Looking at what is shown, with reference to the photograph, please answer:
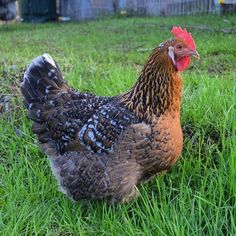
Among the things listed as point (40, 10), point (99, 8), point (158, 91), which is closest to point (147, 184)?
point (158, 91)

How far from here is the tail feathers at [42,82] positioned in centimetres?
337

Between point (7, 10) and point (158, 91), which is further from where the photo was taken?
point (7, 10)

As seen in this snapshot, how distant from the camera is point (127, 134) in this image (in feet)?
9.18

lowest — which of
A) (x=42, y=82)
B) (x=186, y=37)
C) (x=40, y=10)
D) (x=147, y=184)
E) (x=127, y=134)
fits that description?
(x=147, y=184)

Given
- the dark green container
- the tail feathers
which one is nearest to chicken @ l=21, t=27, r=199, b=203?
the tail feathers

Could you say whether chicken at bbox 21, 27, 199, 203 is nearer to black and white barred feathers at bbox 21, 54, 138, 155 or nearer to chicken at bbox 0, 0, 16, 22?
black and white barred feathers at bbox 21, 54, 138, 155

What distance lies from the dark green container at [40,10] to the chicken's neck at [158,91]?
1408cm

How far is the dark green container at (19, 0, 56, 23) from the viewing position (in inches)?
645

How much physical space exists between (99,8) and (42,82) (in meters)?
12.9

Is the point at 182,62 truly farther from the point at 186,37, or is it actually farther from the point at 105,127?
the point at 105,127

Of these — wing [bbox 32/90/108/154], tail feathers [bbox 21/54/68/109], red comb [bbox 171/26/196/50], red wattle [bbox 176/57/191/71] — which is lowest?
wing [bbox 32/90/108/154]

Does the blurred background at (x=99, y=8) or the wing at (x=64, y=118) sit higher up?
the blurred background at (x=99, y=8)

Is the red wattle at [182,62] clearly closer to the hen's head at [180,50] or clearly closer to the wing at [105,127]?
the hen's head at [180,50]

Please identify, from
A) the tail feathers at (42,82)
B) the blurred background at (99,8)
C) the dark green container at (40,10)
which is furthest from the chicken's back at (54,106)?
the dark green container at (40,10)
